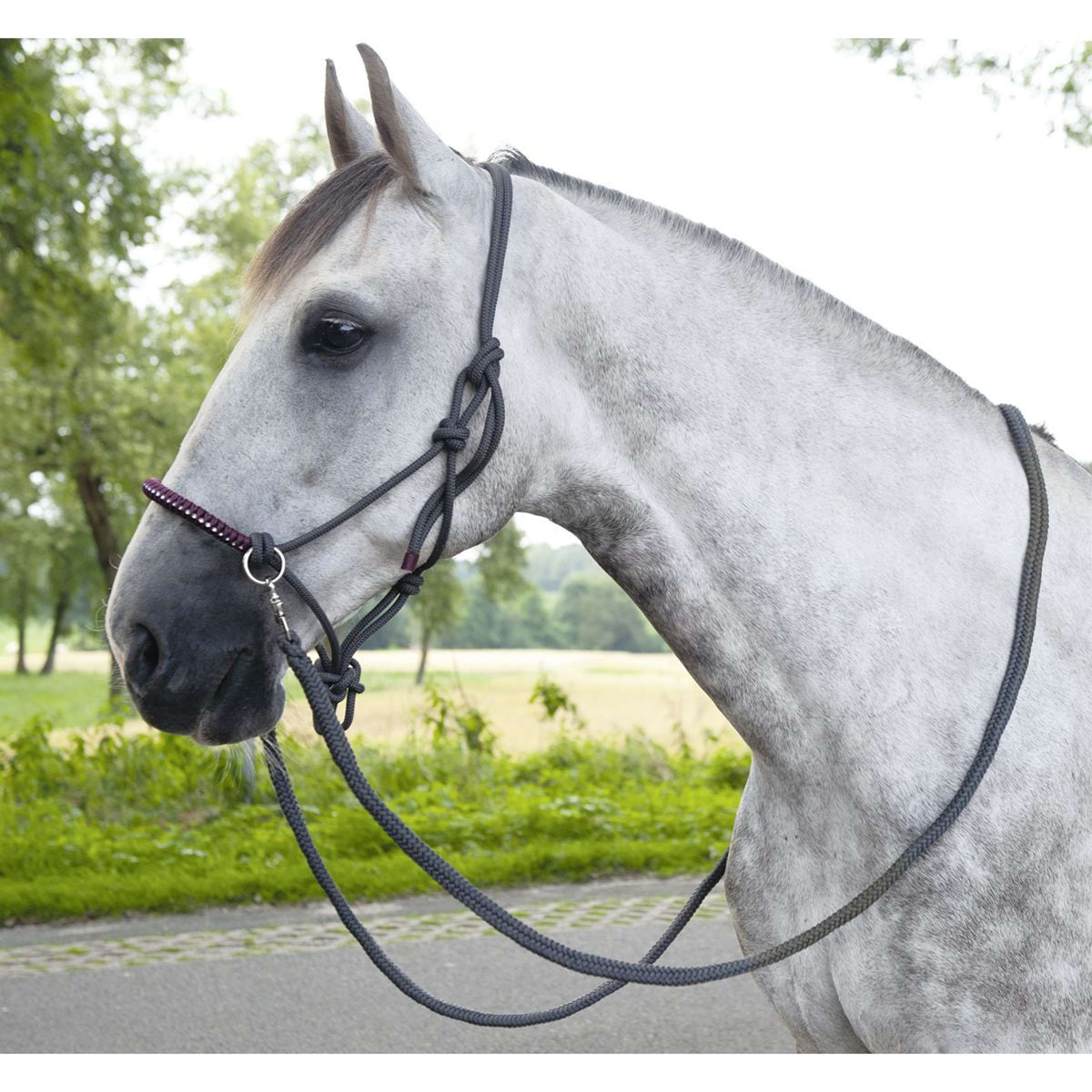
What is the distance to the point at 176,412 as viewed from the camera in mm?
14773

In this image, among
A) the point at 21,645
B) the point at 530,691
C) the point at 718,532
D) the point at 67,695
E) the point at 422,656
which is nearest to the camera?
the point at 718,532

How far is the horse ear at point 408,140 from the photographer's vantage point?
1677 millimetres

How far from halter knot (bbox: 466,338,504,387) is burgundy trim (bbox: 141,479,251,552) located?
446mm

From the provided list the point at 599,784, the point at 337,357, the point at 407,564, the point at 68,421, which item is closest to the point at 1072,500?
the point at 407,564

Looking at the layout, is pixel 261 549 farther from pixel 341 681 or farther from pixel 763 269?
pixel 763 269

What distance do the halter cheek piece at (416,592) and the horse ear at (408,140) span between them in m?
0.09

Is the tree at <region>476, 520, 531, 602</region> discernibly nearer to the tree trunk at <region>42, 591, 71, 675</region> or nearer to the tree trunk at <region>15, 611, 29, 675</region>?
the tree trunk at <region>42, 591, 71, 675</region>

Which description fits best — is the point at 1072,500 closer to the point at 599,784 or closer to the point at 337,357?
the point at 337,357

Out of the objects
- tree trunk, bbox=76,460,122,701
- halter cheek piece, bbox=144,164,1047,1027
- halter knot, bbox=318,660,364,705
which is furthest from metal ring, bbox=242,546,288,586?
tree trunk, bbox=76,460,122,701

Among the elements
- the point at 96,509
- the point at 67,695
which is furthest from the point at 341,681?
the point at 67,695

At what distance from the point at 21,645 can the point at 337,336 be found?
39.5 m

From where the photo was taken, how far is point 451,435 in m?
1.76

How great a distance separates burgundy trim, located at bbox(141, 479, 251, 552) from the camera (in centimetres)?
169

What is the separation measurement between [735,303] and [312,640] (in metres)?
0.98
